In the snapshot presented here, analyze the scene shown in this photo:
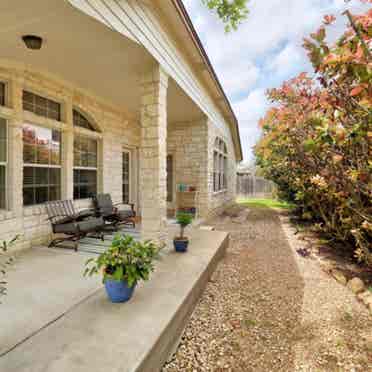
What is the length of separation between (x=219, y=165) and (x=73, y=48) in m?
6.88

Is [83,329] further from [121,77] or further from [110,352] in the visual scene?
[121,77]

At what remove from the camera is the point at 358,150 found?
2.75 m

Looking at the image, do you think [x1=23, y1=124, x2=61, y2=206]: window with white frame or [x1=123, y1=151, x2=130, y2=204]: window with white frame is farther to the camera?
[x1=123, y1=151, x2=130, y2=204]: window with white frame

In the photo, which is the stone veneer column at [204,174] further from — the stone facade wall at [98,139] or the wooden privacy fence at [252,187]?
the wooden privacy fence at [252,187]

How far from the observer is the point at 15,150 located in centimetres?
344

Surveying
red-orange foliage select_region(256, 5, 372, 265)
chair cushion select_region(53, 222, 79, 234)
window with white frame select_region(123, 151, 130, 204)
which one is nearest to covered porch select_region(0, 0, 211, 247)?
chair cushion select_region(53, 222, 79, 234)

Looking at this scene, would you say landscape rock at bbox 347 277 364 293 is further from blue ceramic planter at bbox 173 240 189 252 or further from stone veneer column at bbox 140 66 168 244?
stone veneer column at bbox 140 66 168 244

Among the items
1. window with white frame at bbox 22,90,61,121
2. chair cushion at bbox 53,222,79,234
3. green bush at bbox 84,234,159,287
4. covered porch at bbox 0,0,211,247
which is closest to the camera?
green bush at bbox 84,234,159,287

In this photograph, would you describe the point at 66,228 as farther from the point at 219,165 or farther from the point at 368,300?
the point at 219,165

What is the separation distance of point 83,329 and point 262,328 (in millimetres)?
1643

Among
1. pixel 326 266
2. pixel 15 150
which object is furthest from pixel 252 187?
pixel 15 150

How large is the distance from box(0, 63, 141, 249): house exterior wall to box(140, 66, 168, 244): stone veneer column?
5.05 ft

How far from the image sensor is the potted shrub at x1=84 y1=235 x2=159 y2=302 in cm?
195

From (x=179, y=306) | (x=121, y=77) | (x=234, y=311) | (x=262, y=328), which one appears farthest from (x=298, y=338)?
(x=121, y=77)
